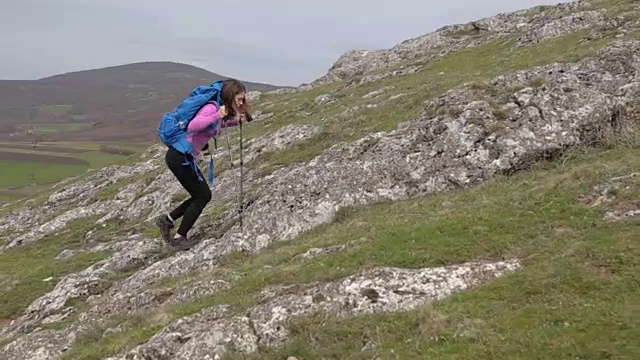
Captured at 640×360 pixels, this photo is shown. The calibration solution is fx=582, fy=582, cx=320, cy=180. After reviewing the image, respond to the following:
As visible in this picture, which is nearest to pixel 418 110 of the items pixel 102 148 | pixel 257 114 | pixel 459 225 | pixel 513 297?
pixel 459 225

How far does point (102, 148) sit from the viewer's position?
18550 centimetres

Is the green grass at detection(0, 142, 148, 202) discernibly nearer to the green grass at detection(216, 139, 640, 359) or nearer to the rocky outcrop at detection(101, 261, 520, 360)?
the green grass at detection(216, 139, 640, 359)

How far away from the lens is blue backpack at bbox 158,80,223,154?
56.6ft

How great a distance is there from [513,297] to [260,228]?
35.1 feet

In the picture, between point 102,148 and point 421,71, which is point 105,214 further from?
point 102,148

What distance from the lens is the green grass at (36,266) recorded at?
23663 millimetres

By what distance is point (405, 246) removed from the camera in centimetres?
1470

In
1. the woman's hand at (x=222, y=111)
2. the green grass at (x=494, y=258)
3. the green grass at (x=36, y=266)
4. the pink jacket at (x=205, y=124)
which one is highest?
the woman's hand at (x=222, y=111)

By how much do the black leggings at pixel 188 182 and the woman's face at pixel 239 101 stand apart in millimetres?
2137

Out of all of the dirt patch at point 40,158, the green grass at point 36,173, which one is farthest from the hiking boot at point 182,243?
the dirt patch at point 40,158

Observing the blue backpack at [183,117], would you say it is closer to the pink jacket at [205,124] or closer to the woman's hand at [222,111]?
the pink jacket at [205,124]

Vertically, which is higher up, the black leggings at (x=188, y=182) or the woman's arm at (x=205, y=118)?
the woman's arm at (x=205, y=118)

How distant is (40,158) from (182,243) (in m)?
163

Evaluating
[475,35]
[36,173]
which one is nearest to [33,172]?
[36,173]
